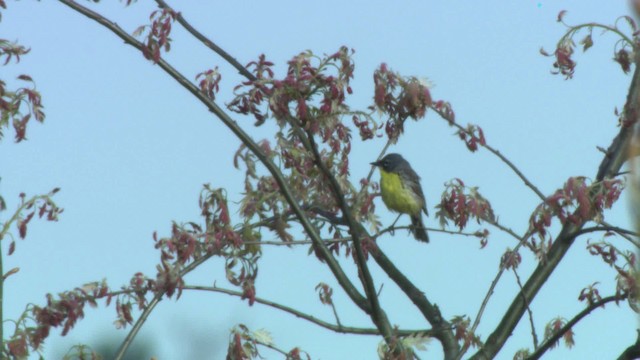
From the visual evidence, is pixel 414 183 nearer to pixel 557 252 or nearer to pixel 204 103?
pixel 557 252

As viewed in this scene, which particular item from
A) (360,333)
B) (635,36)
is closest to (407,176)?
(635,36)

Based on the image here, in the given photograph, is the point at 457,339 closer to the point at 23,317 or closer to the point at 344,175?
the point at 344,175

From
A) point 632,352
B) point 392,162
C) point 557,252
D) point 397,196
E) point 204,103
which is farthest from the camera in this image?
point 392,162

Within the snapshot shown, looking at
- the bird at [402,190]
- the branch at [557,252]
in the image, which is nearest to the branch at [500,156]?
the branch at [557,252]

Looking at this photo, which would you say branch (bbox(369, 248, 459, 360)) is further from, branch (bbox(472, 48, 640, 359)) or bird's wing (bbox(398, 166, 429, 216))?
bird's wing (bbox(398, 166, 429, 216))

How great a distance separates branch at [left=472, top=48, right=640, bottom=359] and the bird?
4.03m

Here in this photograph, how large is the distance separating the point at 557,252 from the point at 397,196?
176 inches

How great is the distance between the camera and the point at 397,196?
10.6 metres

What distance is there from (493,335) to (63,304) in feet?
8.70

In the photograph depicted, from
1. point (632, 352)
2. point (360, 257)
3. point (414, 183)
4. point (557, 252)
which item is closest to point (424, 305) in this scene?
point (557, 252)

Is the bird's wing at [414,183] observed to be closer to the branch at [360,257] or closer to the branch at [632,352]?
the branch at [360,257]

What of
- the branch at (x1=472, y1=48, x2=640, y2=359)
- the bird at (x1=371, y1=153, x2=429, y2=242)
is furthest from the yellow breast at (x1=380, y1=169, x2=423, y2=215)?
the branch at (x1=472, y1=48, x2=640, y2=359)

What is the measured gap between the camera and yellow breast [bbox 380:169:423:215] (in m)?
10.5

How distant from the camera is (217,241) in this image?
16.2ft
